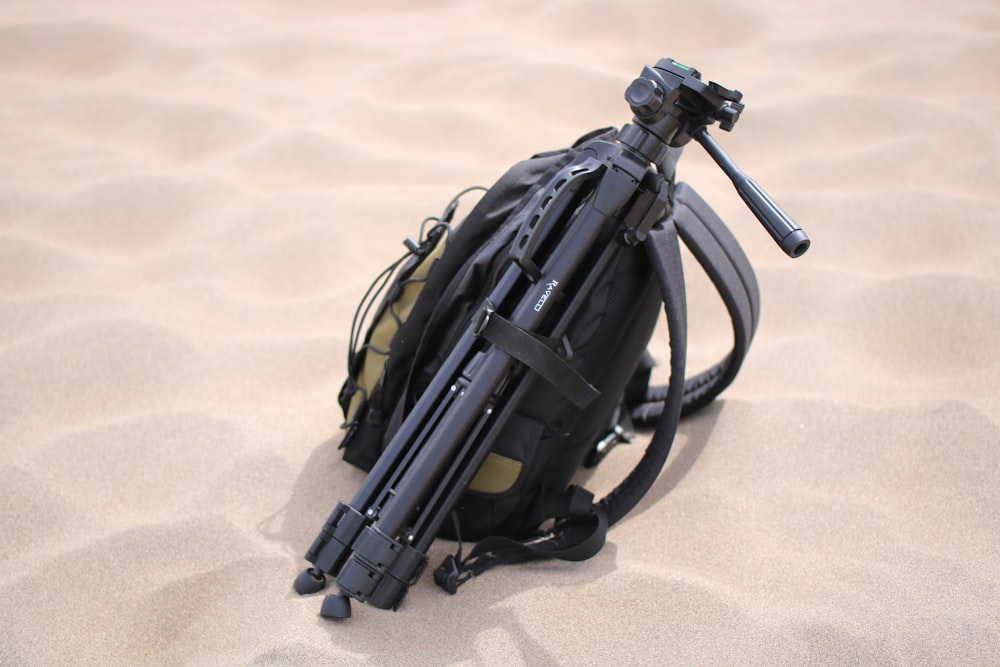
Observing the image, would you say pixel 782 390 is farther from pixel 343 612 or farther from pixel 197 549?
pixel 197 549

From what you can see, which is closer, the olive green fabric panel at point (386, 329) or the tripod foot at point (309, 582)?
the tripod foot at point (309, 582)

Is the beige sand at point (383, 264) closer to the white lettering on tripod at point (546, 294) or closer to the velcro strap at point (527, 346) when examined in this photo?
the velcro strap at point (527, 346)

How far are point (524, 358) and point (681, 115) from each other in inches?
18.3

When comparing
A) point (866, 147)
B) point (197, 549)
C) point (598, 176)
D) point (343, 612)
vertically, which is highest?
point (866, 147)

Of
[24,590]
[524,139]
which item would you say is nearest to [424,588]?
[24,590]

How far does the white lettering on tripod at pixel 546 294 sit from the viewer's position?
55.2 inches

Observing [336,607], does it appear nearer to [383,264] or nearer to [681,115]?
[681,115]

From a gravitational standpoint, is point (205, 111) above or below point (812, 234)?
below

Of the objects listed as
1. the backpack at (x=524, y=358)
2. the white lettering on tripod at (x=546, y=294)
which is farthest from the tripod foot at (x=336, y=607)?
the white lettering on tripod at (x=546, y=294)

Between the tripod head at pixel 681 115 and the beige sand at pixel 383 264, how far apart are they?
0.63 meters

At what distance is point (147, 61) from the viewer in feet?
11.8

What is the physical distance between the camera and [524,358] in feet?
4.56

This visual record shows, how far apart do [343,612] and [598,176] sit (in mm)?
794

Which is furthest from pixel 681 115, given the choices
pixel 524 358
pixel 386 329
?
pixel 386 329
